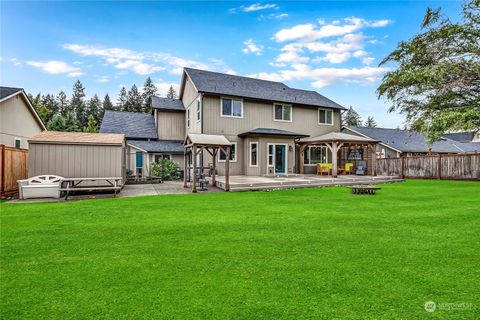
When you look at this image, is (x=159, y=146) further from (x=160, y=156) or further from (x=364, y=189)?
(x=364, y=189)

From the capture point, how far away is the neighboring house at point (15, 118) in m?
14.3

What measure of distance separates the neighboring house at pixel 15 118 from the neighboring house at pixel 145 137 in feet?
15.8

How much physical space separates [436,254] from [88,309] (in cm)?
450

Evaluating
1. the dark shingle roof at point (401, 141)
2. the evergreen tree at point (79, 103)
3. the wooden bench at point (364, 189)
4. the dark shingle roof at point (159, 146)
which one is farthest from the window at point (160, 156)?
the evergreen tree at point (79, 103)

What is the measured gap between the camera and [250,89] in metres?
20.1

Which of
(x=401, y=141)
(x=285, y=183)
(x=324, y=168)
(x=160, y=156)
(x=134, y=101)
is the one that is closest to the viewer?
(x=285, y=183)

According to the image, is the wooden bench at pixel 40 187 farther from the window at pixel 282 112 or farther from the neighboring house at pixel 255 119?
the window at pixel 282 112

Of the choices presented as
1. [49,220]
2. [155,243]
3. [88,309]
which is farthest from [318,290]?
[49,220]

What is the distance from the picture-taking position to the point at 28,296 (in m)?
2.75

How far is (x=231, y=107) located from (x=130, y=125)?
418 inches

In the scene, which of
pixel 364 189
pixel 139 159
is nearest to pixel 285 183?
pixel 364 189

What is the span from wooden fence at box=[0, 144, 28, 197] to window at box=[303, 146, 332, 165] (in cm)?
1704

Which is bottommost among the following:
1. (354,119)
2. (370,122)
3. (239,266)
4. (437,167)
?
(239,266)

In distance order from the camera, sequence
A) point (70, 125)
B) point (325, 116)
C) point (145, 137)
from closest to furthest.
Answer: point (325, 116), point (145, 137), point (70, 125)
